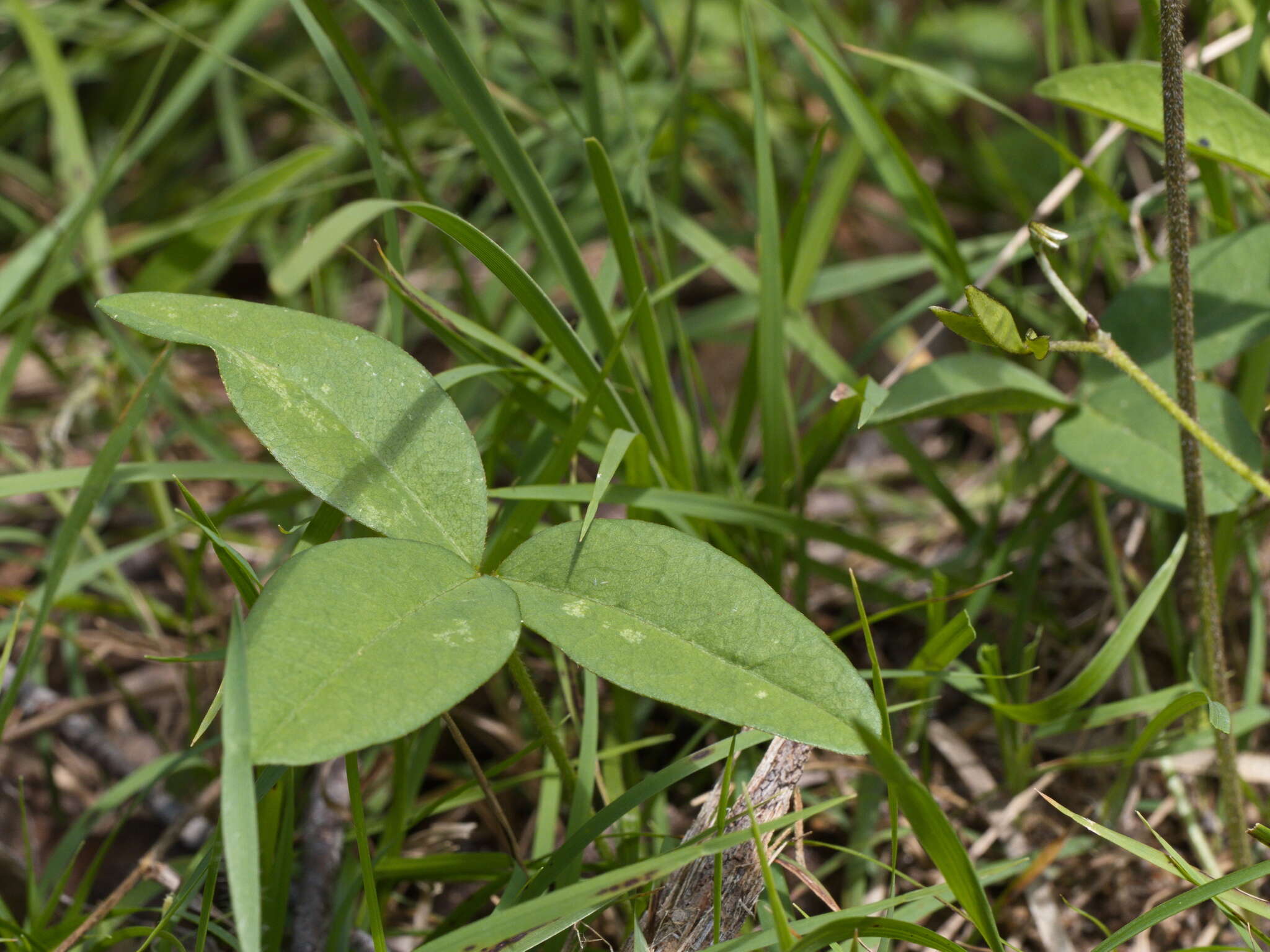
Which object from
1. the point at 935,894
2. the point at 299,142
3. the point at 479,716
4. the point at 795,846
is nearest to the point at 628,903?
the point at 795,846

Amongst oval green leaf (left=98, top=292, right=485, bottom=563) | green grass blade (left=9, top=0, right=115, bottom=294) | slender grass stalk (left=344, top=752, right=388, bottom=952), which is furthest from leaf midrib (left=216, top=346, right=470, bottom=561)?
green grass blade (left=9, top=0, right=115, bottom=294)

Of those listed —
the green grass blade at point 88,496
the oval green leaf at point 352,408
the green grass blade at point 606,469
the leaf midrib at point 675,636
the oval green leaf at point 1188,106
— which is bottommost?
the green grass blade at point 88,496

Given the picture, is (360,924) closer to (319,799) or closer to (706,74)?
(319,799)

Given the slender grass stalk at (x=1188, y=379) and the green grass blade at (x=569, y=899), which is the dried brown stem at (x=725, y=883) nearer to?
the green grass blade at (x=569, y=899)

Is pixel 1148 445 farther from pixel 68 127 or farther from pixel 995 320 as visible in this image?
pixel 68 127

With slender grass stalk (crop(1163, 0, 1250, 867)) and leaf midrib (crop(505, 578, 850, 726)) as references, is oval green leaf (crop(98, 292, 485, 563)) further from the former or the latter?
slender grass stalk (crop(1163, 0, 1250, 867))

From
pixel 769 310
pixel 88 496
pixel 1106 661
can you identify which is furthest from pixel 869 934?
pixel 88 496

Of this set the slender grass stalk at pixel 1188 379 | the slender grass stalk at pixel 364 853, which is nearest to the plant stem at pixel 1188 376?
the slender grass stalk at pixel 1188 379
